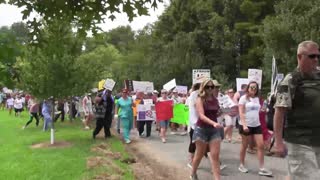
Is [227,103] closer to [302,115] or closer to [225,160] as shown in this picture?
[225,160]

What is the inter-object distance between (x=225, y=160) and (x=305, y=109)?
6.97 m

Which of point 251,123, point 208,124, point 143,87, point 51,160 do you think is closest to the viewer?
point 208,124

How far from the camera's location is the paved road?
33.1 feet

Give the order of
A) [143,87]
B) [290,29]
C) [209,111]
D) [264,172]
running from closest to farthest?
1. [209,111]
2. [264,172]
3. [143,87]
4. [290,29]

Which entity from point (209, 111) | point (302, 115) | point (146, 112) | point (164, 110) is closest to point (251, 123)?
point (209, 111)

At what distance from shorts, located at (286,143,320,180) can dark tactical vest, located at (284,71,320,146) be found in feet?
0.19

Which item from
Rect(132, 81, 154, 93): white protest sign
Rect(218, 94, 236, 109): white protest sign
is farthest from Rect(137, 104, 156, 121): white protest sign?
Rect(132, 81, 154, 93): white protest sign

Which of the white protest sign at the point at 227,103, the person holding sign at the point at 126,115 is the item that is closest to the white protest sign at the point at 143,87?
the person holding sign at the point at 126,115

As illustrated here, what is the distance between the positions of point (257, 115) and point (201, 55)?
3374 cm

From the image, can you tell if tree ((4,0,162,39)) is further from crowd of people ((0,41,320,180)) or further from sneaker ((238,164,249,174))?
sneaker ((238,164,249,174))

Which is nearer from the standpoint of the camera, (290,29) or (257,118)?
(257,118)

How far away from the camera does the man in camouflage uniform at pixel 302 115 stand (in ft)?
16.8

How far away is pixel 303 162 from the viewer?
5148mm

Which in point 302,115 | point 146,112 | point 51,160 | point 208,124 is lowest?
point 51,160
